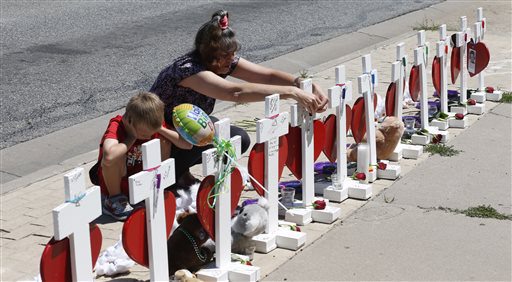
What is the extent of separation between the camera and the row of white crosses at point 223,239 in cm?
463

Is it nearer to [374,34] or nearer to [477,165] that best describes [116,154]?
[477,165]

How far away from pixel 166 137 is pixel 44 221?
3.26 feet

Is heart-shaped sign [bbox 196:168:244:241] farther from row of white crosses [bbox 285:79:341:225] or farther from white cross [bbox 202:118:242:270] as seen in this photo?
row of white crosses [bbox 285:79:341:225]

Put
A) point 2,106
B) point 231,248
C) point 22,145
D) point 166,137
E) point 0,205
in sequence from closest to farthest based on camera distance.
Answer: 1. point 231,248
2. point 166,137
3. point 0,205
4. point 22,145
5. point 2,106

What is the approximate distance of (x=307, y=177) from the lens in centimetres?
560

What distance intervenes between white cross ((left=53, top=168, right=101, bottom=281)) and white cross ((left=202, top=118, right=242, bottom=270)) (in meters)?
0.84

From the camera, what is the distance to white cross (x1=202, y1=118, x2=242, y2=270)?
182 inches

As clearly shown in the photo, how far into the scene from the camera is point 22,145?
7.41 m

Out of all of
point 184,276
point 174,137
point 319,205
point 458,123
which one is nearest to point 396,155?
point 458,123

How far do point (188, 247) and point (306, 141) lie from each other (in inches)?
47.6

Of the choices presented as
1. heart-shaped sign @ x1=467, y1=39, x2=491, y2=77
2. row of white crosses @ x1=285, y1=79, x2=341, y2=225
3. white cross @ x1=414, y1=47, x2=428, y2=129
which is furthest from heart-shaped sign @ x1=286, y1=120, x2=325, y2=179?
heart-shaped sign @ x1=467, y1=39, x2=491, y2=77

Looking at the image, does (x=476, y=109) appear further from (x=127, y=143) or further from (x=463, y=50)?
Result: (x=127, y=143)

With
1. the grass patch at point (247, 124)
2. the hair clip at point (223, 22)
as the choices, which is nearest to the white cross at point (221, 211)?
the hair clip at point (223, 22)

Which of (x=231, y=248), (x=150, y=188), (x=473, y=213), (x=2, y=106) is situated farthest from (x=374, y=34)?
(x=150, y=188)
